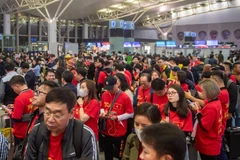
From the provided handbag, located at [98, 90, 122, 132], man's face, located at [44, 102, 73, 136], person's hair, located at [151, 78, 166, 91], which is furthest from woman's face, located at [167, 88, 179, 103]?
man's face, located at [44, 102, 73, 136]

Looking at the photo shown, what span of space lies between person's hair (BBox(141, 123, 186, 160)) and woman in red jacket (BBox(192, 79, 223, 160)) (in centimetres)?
229

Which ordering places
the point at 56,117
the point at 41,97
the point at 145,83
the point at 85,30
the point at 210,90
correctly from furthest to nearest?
the point at 85,30 → the point at 145,83 → the point at 210,90 → the point at 41,97 → the point at 56,117

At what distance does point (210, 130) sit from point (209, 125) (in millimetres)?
122

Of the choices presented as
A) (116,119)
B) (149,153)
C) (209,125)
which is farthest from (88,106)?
(149,153)

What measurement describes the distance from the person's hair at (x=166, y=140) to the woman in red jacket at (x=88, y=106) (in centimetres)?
235

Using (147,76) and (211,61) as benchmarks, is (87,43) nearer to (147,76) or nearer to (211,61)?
(211,61)

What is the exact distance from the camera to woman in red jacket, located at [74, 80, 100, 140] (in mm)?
4207

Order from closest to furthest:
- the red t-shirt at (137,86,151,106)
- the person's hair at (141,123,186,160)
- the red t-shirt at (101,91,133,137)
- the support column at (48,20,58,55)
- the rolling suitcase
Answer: the person's hair at (141,123,186,160), the red t-shirt at (101,91,133,137), the red t-shirt at (137,86,151,106), the rolling suitcase, the support column at (48,20,58,55)

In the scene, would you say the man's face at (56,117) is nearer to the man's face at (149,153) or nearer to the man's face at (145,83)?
the man's face at (149,153)

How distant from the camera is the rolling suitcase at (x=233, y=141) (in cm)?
551

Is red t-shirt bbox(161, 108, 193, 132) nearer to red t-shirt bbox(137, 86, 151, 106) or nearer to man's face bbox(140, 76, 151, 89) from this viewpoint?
red t-shirt bbox(137, 86, 151, 106)

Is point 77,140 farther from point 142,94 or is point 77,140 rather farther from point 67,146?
point 142,94

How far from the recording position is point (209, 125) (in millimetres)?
4035

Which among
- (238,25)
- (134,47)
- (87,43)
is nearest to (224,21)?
(238,25)
